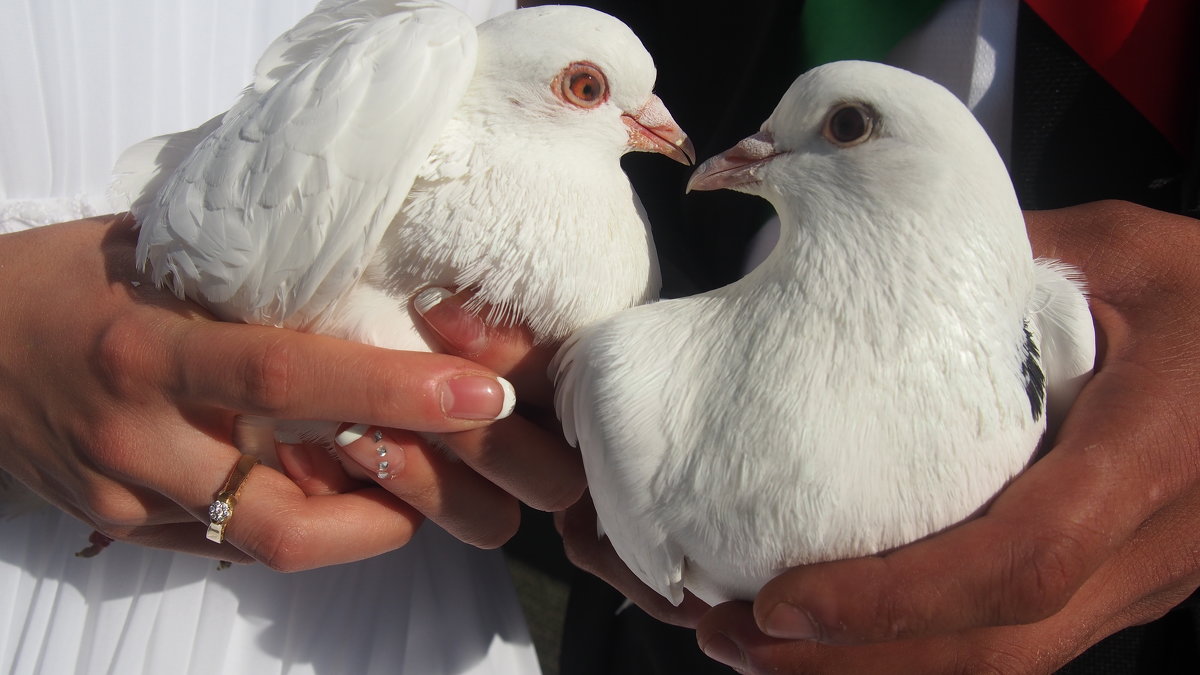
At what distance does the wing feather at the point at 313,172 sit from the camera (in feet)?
3.01

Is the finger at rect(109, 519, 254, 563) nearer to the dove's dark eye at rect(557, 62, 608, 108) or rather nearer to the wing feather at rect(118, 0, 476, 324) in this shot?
the wing feather at rect(118, 0, 476, 324)

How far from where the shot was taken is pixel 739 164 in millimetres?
1000

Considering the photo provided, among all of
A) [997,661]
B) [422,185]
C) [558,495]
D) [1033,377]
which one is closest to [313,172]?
[422,185]

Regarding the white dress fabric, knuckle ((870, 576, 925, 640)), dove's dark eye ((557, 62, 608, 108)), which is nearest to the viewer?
knuckle ((870, 576, 925, 640))

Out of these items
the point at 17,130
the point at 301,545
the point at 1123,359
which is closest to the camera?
the point at 1123,359

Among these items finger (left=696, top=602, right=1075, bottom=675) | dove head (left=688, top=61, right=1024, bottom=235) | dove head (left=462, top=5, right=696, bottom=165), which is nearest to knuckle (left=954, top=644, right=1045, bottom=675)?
finger (left=696, top=602, right=1075, bottom=675)

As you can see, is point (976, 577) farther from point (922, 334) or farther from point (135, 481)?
point (135, 481)

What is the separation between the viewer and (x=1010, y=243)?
0.83m

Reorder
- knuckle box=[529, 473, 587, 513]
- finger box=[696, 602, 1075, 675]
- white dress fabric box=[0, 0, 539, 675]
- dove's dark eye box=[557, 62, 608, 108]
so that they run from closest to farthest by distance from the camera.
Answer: finger box=[696, 602, 1075, 675] → dove's dark eye box=[557, 62, 608, 108] → knuckle box=[529, 473, 587, 513] → white dress fabric box=[0, 0, 539, 675]

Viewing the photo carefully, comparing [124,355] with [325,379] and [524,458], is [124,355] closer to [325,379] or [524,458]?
[325,379]

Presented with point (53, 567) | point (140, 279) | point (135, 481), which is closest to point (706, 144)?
point (140, 279)

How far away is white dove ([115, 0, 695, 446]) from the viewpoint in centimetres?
93

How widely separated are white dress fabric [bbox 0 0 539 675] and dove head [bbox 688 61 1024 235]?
1118mm

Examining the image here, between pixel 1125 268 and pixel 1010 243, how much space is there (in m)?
0.51
